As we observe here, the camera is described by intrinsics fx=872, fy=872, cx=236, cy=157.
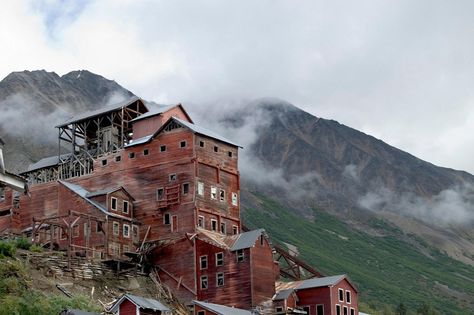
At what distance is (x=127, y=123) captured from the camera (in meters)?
91.1

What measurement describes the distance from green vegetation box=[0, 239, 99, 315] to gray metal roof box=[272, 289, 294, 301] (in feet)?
53.8

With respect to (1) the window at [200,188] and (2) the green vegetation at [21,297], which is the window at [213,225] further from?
(2) the green vegetation at [21,297]

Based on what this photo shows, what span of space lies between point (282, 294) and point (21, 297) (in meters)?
23.4

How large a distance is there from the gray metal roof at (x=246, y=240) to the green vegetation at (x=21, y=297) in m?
14.4

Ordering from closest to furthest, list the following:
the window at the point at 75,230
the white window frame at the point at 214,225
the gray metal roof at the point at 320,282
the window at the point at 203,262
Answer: the gray metal roof at the point at 320,282 → the window at the point at 203,262 → the window at the point at 75,230 → the white window frame at the point at 214,225

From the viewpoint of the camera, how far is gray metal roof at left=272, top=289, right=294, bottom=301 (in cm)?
7369

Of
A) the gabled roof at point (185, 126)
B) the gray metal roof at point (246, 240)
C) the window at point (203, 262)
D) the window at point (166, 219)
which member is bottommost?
the window at point (203, 262)

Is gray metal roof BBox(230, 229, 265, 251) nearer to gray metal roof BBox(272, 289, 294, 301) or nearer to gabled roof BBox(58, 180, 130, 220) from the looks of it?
gray metal roof BBox(272, 289, 294, 301)

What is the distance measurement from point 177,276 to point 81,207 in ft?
37.4

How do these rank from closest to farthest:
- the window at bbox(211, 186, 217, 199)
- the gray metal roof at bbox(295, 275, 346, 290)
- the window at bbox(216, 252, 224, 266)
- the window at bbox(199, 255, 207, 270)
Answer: the gray metal roof at bbox(295, 275, 346, 290), the window at bbox(216, 252, 224, 266), the window at bbox(199, 255, 207, 270), the window at bbox(211, 186, 217, 199)

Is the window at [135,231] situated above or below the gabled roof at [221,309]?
above

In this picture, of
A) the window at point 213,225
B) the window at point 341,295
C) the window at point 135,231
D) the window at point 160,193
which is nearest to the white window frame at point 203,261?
the window at point 213,225

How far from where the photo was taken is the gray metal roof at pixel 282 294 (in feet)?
242

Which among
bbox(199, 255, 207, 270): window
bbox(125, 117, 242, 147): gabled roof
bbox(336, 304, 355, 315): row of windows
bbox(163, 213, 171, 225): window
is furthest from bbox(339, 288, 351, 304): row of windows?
bbox(125, 117, 242, 147): gabled roof
